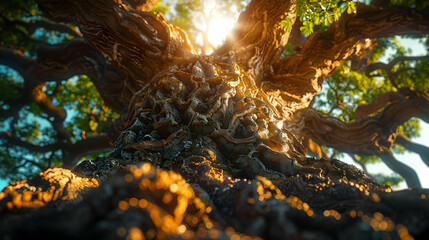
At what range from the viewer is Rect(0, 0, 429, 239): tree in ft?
3.16

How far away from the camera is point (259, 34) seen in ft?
15.6

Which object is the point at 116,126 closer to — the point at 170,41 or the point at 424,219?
the point at 170,41

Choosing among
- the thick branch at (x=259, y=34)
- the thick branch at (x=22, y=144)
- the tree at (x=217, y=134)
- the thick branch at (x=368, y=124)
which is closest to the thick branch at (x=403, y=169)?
the tree at (x=217, y=134)

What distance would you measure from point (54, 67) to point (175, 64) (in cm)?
499

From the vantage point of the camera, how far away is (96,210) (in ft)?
2.92

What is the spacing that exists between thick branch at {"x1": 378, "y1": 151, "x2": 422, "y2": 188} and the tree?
0.04 meters

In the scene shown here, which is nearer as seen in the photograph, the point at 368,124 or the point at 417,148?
the point at 368,124

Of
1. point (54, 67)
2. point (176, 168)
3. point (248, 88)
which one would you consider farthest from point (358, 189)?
point (54, 67)

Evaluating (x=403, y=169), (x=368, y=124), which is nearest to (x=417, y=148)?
(x=403, y=169)

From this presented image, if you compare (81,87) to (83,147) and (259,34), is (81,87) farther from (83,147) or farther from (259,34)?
(259,34)

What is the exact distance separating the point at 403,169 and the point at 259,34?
21.7 ft

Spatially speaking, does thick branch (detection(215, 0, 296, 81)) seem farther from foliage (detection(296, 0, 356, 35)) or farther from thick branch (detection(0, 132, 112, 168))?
thick branch (detection(0, 132, 112, 168))

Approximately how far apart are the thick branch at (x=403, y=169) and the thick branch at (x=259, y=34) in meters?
5.42

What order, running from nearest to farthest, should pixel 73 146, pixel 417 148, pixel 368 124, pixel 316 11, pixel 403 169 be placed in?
1. pixel 316 11
2. pixel 368 124
3. pixel 417 148
4. pixel 403 169
5. pixel 73 146
